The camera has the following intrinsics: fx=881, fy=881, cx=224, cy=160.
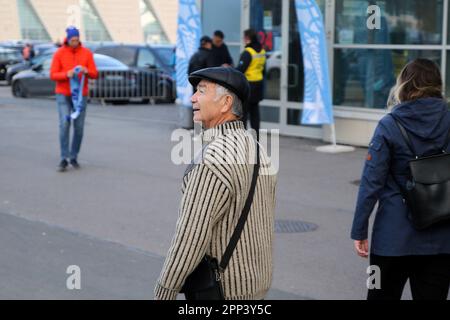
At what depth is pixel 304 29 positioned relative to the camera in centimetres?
1364

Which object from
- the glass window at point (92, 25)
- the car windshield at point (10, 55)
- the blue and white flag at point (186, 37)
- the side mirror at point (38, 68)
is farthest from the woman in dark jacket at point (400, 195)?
the glass window at point (92, 25)

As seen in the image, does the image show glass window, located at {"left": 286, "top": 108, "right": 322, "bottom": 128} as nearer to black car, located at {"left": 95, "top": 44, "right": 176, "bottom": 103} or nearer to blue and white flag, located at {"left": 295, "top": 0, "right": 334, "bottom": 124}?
blue and white flag, located at {"left": 295, "top": 0, "right": 334, "bottom": 124}

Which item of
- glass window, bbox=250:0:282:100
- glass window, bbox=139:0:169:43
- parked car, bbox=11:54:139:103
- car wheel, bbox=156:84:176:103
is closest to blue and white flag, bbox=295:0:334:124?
glass window, bbox=250:0:282:100

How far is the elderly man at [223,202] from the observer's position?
3.35 meters

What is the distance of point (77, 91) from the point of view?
38.7 ft

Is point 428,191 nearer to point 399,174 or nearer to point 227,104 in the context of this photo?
point 399,174

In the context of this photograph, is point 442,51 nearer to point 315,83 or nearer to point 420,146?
point 315,83

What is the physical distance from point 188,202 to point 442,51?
9.98 m

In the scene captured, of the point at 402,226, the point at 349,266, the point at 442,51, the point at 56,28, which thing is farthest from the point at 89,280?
the point at 56,28

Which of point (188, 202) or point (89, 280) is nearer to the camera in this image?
point (188, 202)

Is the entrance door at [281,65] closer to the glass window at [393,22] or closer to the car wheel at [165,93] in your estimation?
the glass window at [393,22]

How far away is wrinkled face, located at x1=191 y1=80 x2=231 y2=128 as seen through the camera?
11.6 feet

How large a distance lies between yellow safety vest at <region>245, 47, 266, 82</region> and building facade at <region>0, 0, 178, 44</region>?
5066 cm

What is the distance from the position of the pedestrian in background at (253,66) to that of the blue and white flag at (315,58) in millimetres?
727
